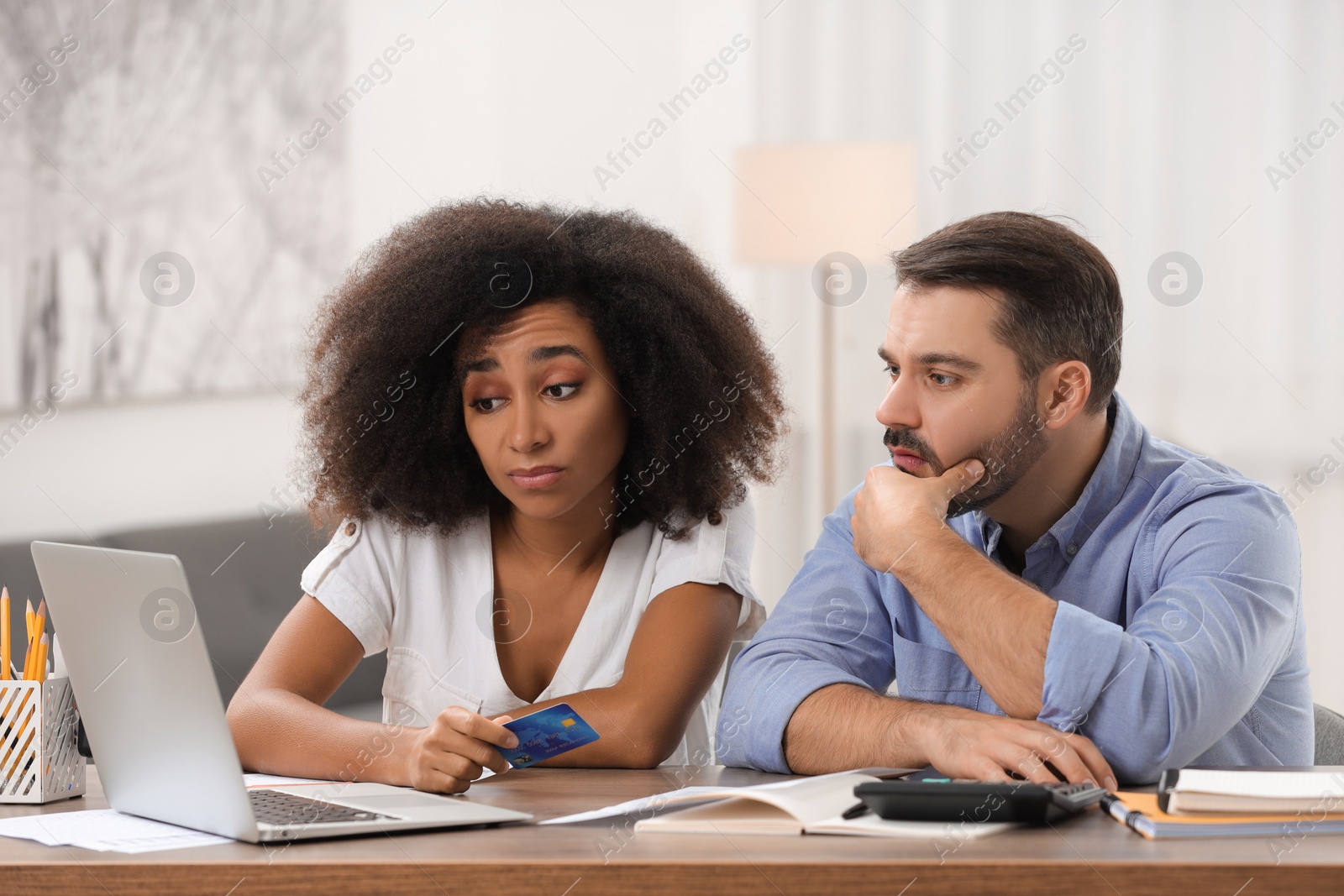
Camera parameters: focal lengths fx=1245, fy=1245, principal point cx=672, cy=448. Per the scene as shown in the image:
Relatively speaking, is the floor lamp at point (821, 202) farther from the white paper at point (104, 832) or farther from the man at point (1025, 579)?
the white paper at point (104, 832)

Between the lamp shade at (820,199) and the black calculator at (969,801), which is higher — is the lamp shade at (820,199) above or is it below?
above

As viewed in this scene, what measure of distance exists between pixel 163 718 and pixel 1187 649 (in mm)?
885

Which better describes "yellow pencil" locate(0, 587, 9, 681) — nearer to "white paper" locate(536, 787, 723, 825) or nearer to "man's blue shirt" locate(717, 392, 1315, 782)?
"white paper" locate(536, 787, 723, 825)

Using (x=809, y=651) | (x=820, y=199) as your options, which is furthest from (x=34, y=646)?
(x=820, y=199)

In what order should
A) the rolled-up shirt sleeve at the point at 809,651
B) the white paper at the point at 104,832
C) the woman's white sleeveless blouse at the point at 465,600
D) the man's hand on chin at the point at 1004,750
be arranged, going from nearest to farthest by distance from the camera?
the white paper at the point at 104,832 → the man's hand on chin at the point at 1004,750 → the rolled-up shirt sleeve at the point at 809,651 → the woman's white sleeveless blouse at the point at 465,600

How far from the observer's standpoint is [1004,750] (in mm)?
1067

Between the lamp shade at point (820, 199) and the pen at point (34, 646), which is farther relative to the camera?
the lamp shade at point (820, 199)

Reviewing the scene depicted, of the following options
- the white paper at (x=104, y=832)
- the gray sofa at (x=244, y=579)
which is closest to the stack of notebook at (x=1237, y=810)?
the white paper at (x=104, y=832)

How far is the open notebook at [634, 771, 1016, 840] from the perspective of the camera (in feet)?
2.88

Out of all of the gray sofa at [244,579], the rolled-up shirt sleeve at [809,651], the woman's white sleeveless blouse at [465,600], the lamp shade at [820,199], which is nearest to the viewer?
the rolled-up shirt sleeve at [809,651]

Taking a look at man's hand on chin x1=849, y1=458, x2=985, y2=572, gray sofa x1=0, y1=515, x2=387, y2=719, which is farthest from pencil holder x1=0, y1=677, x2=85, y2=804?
gray sofa x1=0, y1=515, x2=387, y2=719

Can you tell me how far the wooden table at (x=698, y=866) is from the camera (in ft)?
2.59

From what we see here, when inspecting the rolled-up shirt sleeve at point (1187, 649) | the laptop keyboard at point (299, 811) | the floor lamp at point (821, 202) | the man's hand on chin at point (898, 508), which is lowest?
the laptop keyboard at point (299, 811)

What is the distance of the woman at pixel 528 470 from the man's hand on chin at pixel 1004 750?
0.35 metres
